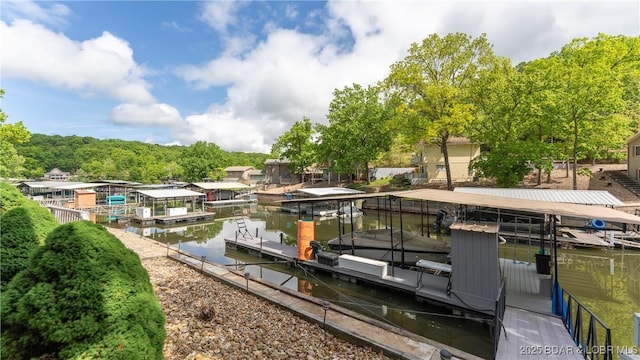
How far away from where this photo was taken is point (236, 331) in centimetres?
536

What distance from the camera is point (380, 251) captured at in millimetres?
11094

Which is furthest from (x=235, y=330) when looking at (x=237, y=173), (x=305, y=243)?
(x=237, y=173)

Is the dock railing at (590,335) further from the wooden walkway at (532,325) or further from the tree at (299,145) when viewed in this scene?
the tree at (299,145)

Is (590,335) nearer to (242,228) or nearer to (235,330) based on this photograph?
(235,330)

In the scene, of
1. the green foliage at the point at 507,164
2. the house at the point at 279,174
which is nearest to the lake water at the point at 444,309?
the green foliage at the point at 507,164

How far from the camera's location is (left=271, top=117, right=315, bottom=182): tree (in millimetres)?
45469

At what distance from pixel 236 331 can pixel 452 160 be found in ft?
107

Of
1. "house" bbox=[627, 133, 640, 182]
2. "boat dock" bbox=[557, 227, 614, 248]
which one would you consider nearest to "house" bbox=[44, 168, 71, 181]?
"boat dock" bbox=[557, 227, 614, 248]

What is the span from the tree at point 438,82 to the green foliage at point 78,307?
22845mm

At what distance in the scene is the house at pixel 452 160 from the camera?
32375 millimetres

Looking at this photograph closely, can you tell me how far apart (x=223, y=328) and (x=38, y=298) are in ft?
10.1

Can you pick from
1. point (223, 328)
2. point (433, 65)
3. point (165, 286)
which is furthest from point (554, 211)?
point (433, 65)

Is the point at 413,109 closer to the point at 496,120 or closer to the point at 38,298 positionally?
the point at 496,120

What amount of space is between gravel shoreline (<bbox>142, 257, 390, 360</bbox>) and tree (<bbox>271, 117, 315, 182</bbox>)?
38322 millimetres
